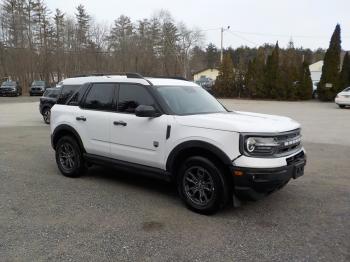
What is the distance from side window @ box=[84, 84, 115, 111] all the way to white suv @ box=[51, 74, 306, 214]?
0.02 metres

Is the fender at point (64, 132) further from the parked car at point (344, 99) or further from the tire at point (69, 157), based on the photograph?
the parked car at point (344, 99)

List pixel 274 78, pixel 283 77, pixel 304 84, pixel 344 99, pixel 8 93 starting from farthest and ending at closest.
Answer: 1. pixel 8 93
2. pixel 274 78
3. pixel 283 77
4. pixel 304 84
5. pixel 344 99

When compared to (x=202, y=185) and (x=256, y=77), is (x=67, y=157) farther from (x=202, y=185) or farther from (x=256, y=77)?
(x=256, y=77)

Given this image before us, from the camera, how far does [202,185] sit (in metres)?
4.98

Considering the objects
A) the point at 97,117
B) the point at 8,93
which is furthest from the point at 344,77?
the point at 8,93

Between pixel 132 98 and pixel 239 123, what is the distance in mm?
1893

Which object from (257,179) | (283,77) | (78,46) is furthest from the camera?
(78,46)

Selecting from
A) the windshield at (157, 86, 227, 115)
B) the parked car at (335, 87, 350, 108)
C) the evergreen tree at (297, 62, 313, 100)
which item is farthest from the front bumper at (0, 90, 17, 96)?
the windshield at (157, 86, 227, 115)

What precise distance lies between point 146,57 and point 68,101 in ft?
169

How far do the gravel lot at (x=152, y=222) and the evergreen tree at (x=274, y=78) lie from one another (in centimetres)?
2653

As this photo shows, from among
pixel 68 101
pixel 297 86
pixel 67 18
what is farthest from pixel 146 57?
pixel 68 101

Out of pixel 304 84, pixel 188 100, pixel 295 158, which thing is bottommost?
pixel 295 158

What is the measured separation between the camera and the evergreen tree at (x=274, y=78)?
32.8 metres

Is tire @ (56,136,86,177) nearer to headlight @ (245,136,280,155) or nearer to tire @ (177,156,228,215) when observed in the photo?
tire @ (177,156,228,215)
